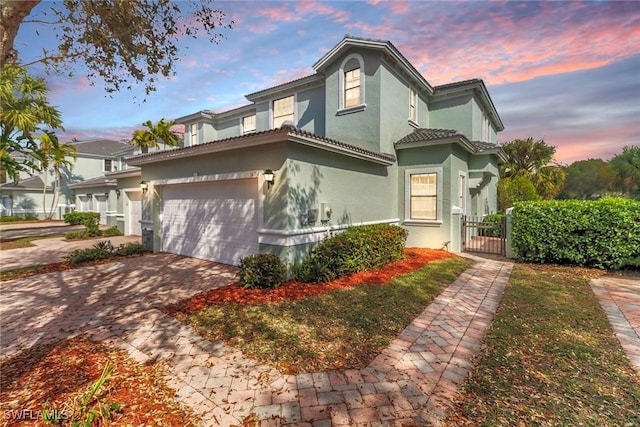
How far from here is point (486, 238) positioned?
12.8 m

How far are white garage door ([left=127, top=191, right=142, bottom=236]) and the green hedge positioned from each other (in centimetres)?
1781

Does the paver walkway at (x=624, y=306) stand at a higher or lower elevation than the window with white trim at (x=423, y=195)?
lower

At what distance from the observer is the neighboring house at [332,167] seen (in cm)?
745

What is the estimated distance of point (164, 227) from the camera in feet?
36.5

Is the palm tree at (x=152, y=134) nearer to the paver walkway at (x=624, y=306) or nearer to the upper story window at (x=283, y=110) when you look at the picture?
the upper story window at (x=283, y=110)

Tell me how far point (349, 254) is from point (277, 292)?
7.52 ft

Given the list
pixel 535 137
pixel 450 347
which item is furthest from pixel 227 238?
pixel 535 137

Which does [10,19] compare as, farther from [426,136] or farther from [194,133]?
[194,133]

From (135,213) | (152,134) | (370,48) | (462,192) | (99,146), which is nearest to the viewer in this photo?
(370,48)

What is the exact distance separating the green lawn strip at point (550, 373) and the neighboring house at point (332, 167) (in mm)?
4820

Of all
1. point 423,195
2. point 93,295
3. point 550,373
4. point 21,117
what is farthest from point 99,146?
point 550,373

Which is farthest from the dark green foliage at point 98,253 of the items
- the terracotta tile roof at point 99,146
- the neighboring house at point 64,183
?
the terracotta tile roof at point 99,146

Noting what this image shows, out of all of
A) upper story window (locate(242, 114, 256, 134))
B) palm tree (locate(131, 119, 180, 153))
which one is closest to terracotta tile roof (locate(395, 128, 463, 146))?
upper story window (locate(242, 114, 256, 134))

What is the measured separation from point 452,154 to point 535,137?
2180 cm
